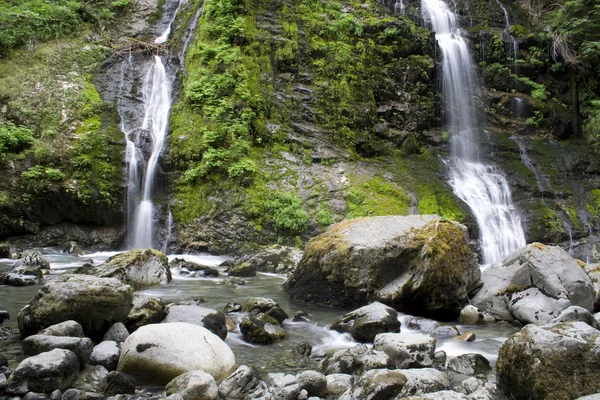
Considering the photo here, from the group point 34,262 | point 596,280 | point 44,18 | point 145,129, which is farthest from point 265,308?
point 44,18

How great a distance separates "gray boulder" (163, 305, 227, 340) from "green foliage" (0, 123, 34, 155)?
995 cm

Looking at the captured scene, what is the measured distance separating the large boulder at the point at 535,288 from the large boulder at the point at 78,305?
5667 millimetres

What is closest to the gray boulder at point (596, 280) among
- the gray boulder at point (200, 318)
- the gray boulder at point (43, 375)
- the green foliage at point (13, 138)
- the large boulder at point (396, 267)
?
the large boulder at point (396, 267)

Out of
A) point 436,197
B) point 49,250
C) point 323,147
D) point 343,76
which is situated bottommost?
point 49,250

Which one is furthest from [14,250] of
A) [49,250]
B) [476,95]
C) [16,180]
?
[476,95]

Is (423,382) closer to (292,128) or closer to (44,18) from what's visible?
(292,128)

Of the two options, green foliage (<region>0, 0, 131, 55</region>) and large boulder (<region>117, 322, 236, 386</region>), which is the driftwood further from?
large boulder (<region>117, 322, 236, 386</region>)

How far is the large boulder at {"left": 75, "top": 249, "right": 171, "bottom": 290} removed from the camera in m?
8.37

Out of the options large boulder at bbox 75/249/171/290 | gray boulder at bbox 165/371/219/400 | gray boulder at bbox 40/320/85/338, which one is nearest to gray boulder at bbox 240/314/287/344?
gray boulder at bbox 165/371/219/400

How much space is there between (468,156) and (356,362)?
49.9ft

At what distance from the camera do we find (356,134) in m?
16.9

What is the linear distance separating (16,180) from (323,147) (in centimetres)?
914

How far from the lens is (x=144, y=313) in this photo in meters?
6.02

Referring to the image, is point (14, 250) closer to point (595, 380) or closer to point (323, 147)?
point (323, 147)
